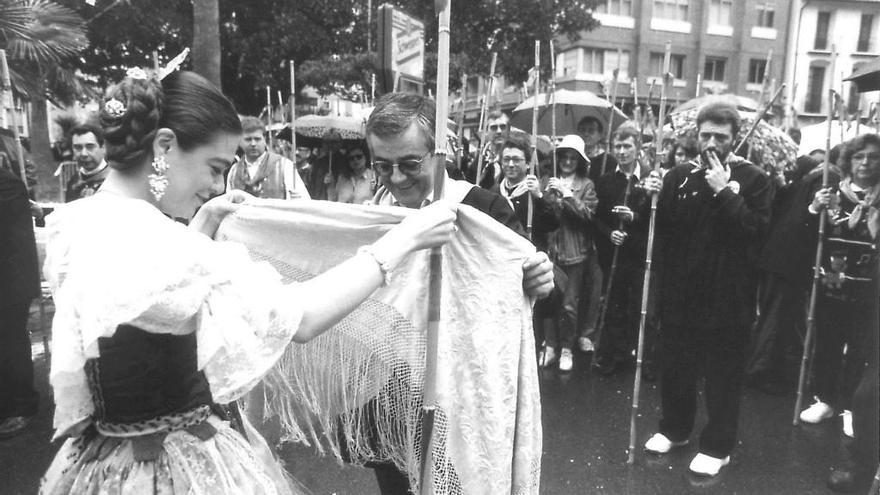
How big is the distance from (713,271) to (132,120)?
115 inches

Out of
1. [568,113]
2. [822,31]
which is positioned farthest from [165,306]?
[822,31]

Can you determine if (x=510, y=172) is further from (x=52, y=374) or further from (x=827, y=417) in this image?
(x=52, y=374)

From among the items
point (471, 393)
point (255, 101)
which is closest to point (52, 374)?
point (471, 393)

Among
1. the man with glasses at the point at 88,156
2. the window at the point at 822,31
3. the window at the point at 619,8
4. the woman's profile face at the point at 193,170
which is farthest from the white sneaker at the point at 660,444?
the window at the point at 822,31

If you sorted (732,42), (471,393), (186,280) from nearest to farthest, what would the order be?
(186,280), (471,393), (732,42)

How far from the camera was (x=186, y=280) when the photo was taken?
4.25 feet

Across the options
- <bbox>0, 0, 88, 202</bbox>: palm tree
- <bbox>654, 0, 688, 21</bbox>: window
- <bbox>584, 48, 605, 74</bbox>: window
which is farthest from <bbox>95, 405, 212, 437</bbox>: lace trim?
<bbox>654, 0, 688, 21</bbox>: window

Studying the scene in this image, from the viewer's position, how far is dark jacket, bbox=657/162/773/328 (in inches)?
130

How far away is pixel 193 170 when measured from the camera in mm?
1472

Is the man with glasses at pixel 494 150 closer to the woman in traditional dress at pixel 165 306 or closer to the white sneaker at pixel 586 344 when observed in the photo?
the white sneaker at pixel 586 344

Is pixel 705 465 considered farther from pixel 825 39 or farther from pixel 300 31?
pixel 825 39

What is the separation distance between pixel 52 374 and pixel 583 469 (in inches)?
119

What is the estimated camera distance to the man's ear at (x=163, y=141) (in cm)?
143

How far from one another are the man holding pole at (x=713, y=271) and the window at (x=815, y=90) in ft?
111
